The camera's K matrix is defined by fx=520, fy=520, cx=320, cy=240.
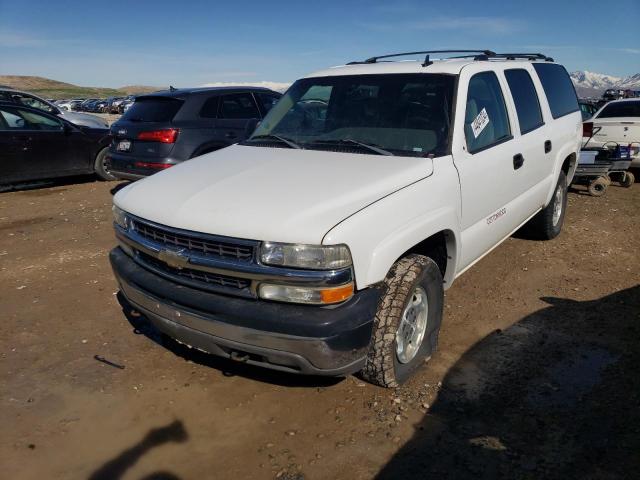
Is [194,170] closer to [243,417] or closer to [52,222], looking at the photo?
[243,417]

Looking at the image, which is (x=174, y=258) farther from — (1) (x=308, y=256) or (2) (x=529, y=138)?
(2) (x=529, y=138)

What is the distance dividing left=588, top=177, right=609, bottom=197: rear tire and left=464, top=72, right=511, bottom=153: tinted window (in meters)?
5.21

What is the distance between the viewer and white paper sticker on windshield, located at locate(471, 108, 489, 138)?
12.1ft

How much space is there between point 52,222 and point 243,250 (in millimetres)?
5668

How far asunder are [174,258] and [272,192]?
64 centimetres

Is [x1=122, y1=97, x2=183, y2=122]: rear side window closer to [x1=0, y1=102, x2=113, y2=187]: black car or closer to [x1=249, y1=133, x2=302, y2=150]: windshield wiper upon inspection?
[x1=0, y1=102, x2=113, y2=187]: black car

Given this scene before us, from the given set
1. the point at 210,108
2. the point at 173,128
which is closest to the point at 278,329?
the point at 173,128

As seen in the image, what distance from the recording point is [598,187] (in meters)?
8.53

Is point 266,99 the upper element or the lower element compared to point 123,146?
upper

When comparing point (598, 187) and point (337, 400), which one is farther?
point (598, 187)

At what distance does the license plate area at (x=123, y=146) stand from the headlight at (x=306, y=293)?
5.92 m

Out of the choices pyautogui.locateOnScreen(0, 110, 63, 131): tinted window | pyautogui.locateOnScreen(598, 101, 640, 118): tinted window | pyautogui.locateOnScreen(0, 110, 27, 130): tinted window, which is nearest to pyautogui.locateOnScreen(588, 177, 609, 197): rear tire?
pyautogui.locateOnScreen(598, 101, 640, 118): tinted window

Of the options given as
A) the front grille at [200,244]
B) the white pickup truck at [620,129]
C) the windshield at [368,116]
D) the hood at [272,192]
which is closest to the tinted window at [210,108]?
the windshield at [368,116]

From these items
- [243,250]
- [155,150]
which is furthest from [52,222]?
[243,250]
